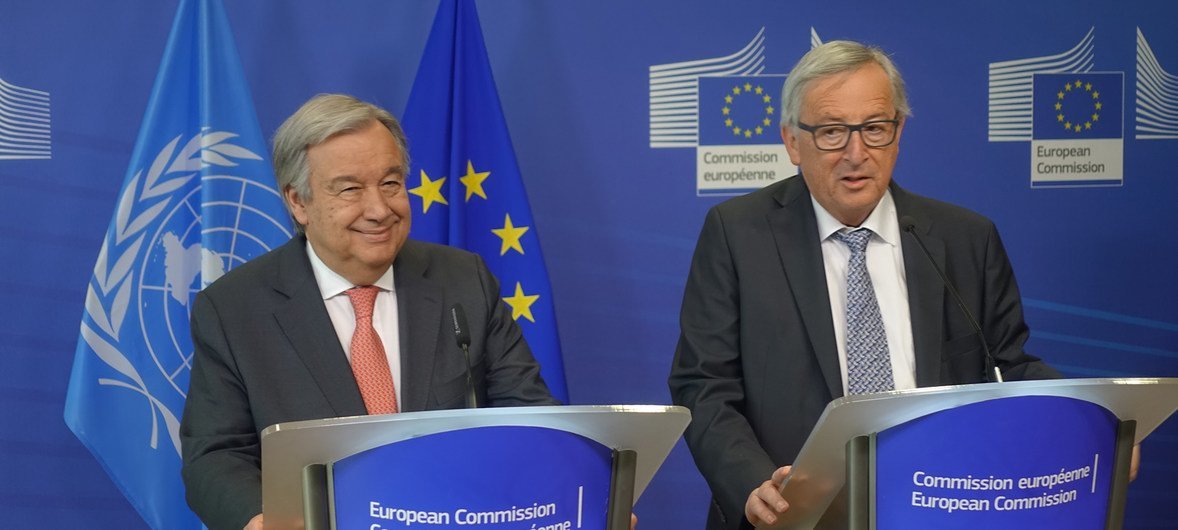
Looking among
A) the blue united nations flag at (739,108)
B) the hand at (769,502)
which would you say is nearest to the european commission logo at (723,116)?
the blue united nations flag at (739,108)

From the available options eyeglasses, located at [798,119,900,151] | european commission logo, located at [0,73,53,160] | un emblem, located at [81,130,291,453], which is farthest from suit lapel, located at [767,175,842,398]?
european commission logo, located at [0,73,53,160]

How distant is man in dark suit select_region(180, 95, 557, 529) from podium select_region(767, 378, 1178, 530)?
93 cm

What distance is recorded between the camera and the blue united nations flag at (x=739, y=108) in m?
4.36

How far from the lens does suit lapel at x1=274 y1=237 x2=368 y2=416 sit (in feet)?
8.18

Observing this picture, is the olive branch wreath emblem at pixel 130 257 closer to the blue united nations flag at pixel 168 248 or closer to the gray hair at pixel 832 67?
the blue united nations flag at pixel 168 248

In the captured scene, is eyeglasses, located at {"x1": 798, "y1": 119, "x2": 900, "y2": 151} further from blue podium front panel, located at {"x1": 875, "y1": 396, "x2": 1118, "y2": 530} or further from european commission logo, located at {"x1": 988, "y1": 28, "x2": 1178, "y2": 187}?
european commission logo, located at {"x1": 988, "y1": 28, "x2": 1178, "y2": 187}

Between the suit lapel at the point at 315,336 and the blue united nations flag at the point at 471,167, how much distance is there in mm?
1299

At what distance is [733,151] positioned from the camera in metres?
4.38

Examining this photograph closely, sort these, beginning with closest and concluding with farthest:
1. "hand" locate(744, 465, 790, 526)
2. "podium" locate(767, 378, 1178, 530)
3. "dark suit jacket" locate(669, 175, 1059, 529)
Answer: "podium" locate(767, 378, 1178, 530) < "hand" locate(744, 465, 790, 526) < "dark suit jacket" locate(669, 175, 1059, 529)

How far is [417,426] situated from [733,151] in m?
2.96

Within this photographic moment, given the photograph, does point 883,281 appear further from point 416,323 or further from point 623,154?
point 623,154

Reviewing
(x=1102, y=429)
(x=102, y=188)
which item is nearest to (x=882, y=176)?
(x=1102, y=429)

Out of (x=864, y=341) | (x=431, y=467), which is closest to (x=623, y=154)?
(x=864, y=341)

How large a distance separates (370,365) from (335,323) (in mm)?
137
